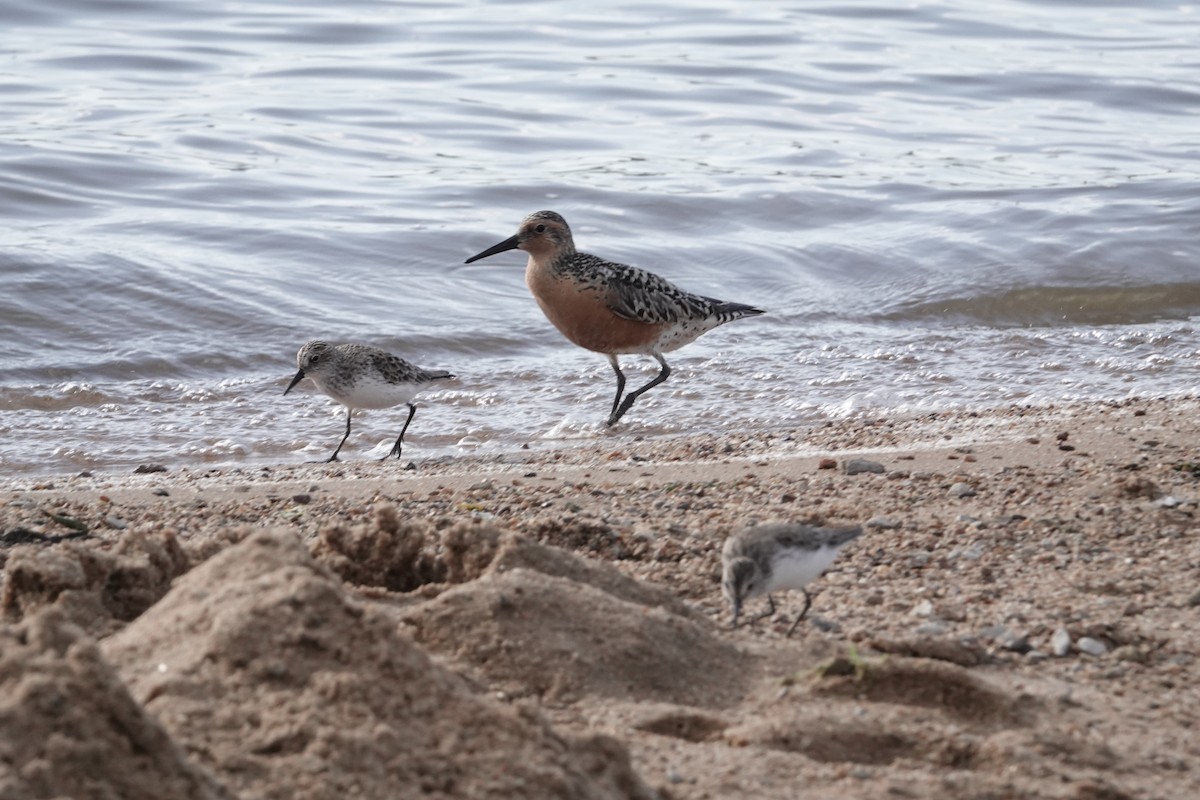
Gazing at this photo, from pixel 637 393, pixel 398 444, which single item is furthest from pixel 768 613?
pixel 637 393

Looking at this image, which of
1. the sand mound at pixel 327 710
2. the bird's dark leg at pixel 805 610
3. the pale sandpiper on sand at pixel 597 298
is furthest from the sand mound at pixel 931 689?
the pale sandpiper on sand at pixel 597 298

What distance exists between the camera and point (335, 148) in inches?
659

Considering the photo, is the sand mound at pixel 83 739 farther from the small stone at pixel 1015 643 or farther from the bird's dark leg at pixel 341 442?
the bird's dark leg at pixel 341 442

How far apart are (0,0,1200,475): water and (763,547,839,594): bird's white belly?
4.48m

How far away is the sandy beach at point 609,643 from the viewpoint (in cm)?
327

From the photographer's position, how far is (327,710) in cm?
336

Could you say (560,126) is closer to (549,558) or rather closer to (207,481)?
(207,481)

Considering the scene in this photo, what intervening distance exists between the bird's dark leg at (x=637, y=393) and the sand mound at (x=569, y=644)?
5.48 meters

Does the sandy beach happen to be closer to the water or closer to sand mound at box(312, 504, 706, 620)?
sand mound at box(312, 504, 706, 620)

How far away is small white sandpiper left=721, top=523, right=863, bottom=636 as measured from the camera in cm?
481

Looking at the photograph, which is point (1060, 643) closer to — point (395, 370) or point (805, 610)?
point (805, 610)

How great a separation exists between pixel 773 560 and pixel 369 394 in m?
4.74

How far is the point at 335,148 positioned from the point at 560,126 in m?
2.73

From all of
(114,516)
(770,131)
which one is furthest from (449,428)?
(770,131)
